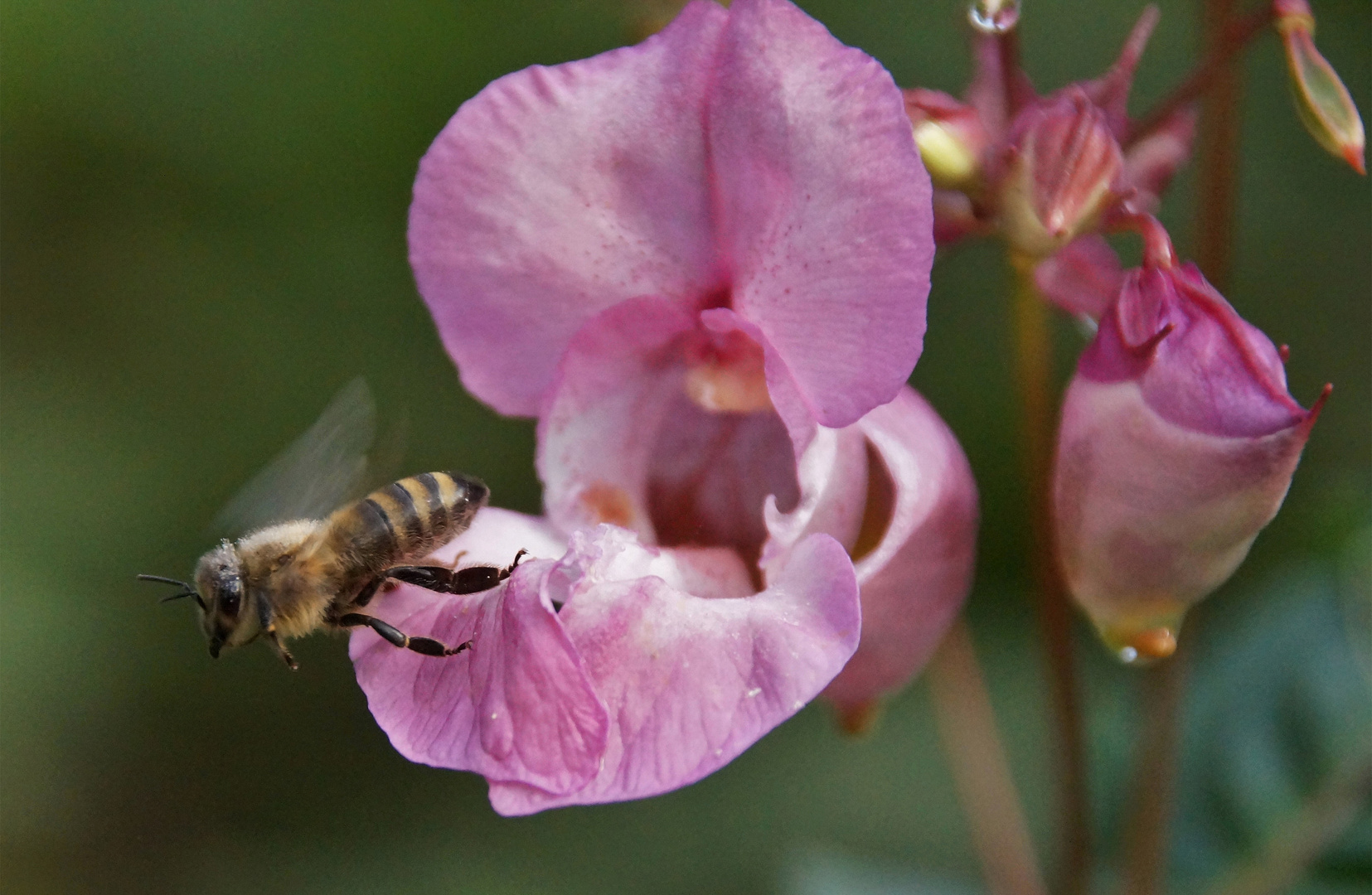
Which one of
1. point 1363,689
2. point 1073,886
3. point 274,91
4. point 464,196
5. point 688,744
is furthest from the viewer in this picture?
point 274,91

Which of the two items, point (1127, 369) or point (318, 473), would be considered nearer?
point (1127, 369)

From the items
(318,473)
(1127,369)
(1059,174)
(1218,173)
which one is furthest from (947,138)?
(318,473)

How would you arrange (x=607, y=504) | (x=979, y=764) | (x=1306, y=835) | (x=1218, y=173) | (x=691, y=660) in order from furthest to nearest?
(x=979, y=764) < (x=1306, y=835) < (x=1218, y=173) < (x=607, y=504) < (x=691, y=660)

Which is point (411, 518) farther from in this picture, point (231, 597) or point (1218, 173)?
point (1218, 173)

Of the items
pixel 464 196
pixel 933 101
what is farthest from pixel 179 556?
pixel 933 101

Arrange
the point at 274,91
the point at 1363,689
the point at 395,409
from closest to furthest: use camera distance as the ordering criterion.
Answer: the point at 1363,689 → the point at 395,409 → the point at 274,91

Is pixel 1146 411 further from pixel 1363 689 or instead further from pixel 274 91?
pixel 274 91

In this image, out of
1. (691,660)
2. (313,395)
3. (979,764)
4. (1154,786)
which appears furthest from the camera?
(313,395)

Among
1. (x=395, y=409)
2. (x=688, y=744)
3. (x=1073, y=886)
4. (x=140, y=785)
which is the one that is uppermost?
(x=688, y=744)
